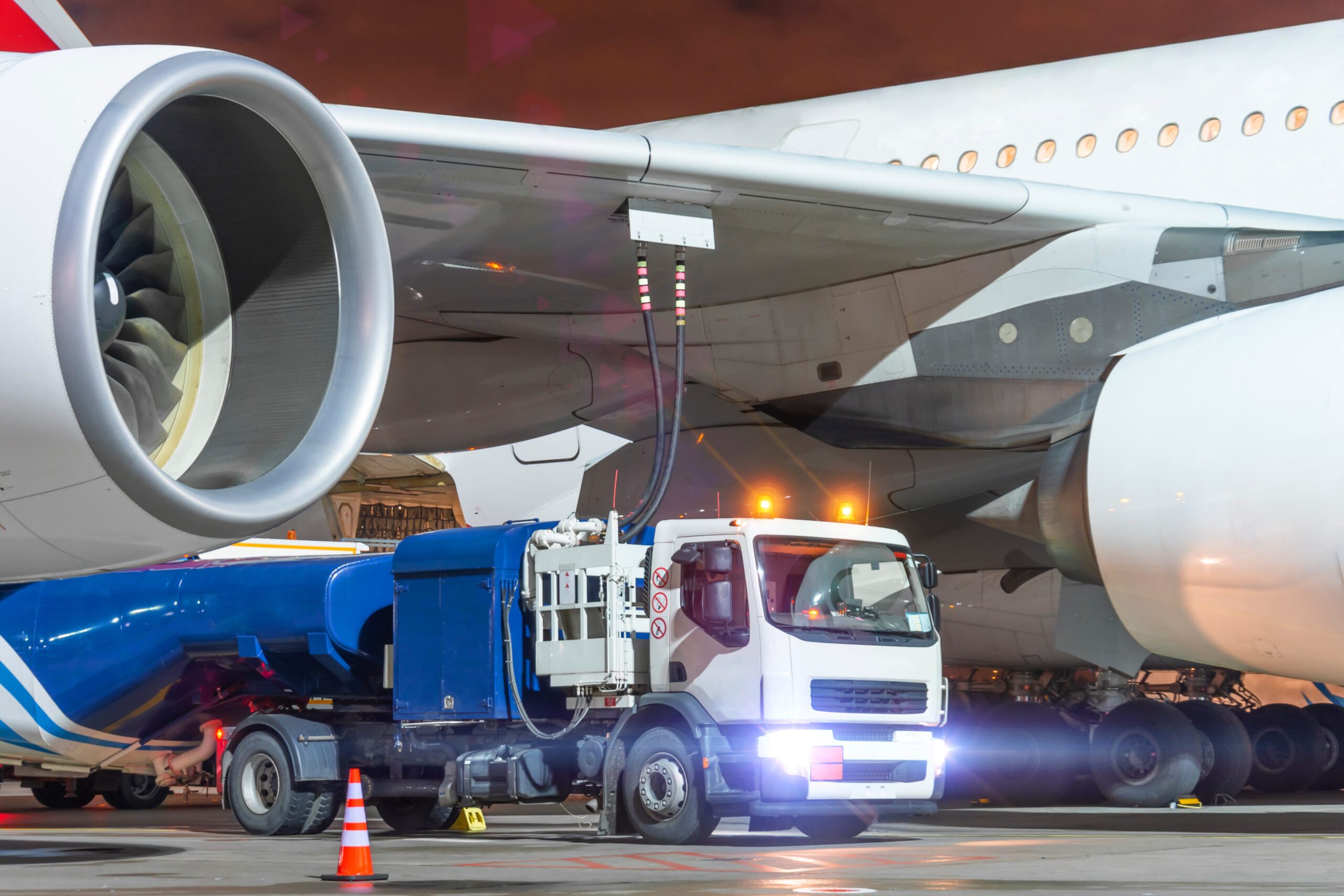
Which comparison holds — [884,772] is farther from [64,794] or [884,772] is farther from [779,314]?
[64,794]

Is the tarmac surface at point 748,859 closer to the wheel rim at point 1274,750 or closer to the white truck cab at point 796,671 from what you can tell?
the white truck cab at point 796,671

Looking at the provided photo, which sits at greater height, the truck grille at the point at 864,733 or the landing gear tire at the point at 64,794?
the truck grille at the point at 864,733

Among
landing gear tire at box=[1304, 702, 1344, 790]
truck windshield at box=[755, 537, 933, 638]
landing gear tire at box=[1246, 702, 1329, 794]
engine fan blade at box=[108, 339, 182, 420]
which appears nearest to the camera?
engine fan blade at box=[108, 339, 182, 420]

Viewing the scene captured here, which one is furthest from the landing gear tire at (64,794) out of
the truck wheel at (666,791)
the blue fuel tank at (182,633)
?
the truck wheel at (666,791)

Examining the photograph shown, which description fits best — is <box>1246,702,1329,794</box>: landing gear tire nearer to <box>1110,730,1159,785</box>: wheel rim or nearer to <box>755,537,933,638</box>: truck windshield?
<box>1110,730,1159,785</box>: wheel rim

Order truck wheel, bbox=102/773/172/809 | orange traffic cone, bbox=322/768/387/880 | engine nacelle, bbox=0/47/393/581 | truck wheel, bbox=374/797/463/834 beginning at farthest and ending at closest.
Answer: truck wheel, bbox=102/773/172/809
truck wheel, bbox=374/797/463/834
orange traffic cone, bbox=322/768/387/880
engine nacelle, bbox=0/47/393/581

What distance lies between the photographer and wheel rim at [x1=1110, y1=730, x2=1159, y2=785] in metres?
9.68

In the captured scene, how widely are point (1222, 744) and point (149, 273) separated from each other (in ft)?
27.0

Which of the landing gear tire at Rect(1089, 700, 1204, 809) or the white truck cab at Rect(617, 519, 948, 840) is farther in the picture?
the landing gear tire at Rect(1089, 700, 1204, 809)

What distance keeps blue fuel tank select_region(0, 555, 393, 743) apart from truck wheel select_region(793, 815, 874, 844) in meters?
2.64

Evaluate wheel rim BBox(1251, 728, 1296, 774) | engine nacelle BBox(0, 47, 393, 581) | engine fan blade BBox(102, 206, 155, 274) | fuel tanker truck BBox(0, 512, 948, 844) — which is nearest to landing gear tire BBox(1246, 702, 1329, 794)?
wheel rim BBox(1251, 728, 1296, 774)

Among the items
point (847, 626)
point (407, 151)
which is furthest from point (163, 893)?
point (847, 626)

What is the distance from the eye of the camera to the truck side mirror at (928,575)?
7.83 meters

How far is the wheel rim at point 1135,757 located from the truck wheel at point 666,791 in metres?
3.80
